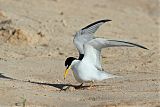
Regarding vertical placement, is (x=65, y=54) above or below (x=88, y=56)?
below

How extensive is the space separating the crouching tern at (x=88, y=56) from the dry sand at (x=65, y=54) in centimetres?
21

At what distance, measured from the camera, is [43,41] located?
14242 millimetres

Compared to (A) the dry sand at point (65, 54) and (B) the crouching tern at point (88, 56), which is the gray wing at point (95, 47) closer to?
(B) the crouching tern at point (88, 56)

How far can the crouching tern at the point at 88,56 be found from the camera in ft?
32.4

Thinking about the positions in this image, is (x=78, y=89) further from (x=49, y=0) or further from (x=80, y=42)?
(x=49, y=0)

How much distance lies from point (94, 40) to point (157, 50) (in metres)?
4.25

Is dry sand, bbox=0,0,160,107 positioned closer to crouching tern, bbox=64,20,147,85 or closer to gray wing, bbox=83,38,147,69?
crouching tern, bbox=64,20,147,85

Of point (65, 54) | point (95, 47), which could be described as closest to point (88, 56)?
point (95, 47)

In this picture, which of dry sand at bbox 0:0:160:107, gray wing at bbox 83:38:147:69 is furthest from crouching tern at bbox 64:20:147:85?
dry sand at bbox 0:0:160:107

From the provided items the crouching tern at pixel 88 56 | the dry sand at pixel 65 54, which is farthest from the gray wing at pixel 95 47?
the dry sand at pixel 65 54

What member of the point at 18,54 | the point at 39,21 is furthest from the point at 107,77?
the point at 39,21

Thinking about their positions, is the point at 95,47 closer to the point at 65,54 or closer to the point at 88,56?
the point at 88,56

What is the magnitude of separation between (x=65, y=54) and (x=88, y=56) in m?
3.48

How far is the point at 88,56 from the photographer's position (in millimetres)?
10062
